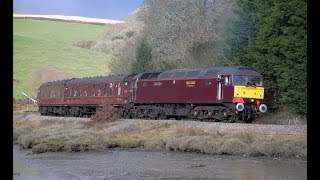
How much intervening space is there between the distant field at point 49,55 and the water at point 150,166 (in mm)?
Result: 32739

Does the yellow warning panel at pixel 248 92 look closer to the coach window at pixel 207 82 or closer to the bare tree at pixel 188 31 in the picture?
the coach window at pixel 207 82

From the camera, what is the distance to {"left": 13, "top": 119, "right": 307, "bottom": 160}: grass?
18.8m

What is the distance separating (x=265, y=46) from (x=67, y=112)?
20248 mm

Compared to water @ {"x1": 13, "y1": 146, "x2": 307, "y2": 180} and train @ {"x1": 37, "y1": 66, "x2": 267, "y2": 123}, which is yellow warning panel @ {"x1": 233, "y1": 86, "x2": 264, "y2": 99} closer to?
train @ {"x1": 37, "y1": 66, "x2": 267, "y2": 123}

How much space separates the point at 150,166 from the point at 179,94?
11.9 m

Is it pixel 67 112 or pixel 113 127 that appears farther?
pixel 67 112

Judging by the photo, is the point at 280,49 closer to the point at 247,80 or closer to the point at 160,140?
the point at 247,80

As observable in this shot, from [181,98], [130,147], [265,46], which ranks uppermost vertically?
[265,46]

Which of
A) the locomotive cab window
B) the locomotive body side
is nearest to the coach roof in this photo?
the locomotive body side

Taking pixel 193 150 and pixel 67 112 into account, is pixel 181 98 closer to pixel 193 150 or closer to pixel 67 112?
pixel 193 150

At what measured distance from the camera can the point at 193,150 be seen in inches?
831

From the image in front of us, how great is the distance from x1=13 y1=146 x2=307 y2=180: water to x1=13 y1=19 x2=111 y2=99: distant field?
32.7 metres

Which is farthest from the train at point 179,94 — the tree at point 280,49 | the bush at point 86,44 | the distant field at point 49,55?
the bush at point 86,44
